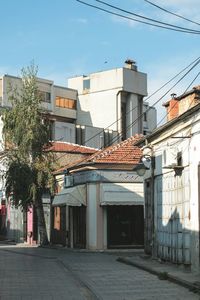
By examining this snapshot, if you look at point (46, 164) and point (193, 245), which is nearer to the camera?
point (193, 245)

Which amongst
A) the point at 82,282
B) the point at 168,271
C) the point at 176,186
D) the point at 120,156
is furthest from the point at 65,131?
the point at 82,282

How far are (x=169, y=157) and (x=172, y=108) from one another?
2864mm

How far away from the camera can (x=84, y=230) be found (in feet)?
102

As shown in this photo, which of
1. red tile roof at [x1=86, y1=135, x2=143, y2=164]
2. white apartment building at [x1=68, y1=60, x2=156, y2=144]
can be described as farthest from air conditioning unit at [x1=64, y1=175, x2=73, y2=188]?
white apartment building at [x1=68, y1=60, x2=156, y2=144]

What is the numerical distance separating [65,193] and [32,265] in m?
10.8

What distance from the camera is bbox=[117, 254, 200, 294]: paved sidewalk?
46.8 feet

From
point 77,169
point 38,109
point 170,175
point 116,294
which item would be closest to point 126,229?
point 77,169

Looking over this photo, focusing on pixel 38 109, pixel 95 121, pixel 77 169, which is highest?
pixel 95 121

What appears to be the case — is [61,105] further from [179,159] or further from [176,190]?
[179,159]

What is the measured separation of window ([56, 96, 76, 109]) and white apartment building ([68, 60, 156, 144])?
798 millimetres

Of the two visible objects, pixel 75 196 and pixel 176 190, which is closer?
pixel 176 190

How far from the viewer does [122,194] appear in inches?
1194

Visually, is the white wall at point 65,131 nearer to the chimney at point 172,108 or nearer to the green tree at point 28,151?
the green tree at point 28,151

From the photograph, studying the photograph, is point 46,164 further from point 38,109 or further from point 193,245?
point 193,245
